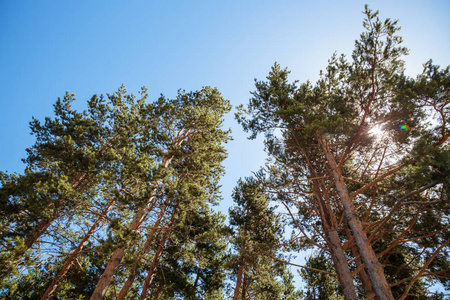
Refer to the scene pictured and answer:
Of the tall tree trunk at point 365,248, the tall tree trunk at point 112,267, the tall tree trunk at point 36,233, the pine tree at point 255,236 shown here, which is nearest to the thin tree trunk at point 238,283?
the pine tree at point 255,236

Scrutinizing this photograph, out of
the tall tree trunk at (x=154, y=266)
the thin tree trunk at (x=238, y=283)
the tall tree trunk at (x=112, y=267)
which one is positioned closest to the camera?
the tall tree trunk at (x=112, y=267)

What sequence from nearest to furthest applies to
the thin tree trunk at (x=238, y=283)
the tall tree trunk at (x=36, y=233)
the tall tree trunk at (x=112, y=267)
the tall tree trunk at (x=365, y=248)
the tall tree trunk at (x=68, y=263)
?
the tall tree trunk at (x=365, y=248), the tall tree trunk at (x=36, y=233), the tall tree trunk at (x=112, y=267), the tall tree trunk at (x=68, y=263), the thin tree trunk at (x=238, y=283)

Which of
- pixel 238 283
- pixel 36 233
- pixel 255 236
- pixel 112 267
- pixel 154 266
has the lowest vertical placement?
pixel 112 267

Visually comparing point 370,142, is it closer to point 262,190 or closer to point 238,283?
point 262,190

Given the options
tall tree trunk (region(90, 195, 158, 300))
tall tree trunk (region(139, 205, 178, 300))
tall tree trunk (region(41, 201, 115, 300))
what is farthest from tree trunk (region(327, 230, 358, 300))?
tall tree trunk (region(41, 201, 115, 300))

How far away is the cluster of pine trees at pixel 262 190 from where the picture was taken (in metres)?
6.53

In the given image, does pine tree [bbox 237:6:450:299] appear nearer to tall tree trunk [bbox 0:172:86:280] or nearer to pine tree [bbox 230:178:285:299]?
pine tree [bbox 230:178:285:299]

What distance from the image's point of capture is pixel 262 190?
8.59m

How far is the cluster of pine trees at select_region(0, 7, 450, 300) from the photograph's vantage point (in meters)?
6.53

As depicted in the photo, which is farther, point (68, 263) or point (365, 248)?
point (68, 263)

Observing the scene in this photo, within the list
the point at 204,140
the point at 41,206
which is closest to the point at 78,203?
the point at 41,206

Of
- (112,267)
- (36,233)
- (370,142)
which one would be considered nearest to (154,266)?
(112,267)

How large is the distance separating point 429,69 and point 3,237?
602 inches

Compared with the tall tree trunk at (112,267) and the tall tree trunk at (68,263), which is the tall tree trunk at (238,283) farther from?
the tall tree trunk at (68,263)
